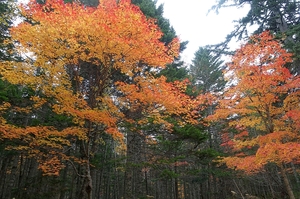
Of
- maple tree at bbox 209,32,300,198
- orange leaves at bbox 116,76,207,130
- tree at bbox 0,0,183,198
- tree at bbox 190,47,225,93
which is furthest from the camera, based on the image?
tree at bbox 190,47,225,93

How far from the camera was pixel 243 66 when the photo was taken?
9695mm

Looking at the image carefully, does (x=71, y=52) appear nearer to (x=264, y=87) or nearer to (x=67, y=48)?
(x=67, y=48)

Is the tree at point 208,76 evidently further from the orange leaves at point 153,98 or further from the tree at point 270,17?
the orange leaves at point 153,98

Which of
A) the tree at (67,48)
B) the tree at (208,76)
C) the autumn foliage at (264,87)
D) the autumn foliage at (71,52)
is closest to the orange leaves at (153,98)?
the autumn foliage at (71,52)

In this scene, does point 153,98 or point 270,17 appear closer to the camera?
point 153,98

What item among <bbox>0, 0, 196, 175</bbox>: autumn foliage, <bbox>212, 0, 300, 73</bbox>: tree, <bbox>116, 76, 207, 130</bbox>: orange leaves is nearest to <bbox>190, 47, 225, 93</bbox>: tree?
<bbox>212, 0, 300, 73</bbox>: tree

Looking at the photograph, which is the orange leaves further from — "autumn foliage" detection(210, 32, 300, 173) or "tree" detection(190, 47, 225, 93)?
"tree" detection(190, 47, 225, 93)

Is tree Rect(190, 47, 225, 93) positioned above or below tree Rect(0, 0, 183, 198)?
above

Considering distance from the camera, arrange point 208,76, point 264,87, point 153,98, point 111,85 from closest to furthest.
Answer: point 153,98 → point 264,87 → point 111,85 → point 208,76

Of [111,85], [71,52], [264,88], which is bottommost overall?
[264,88]

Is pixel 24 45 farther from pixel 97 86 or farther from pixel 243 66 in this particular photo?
pixel 243 66

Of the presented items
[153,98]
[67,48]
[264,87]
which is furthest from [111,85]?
[264,87]

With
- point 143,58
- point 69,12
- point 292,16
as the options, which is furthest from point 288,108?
point 69,12

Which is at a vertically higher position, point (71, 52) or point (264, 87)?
point (71, 52)
